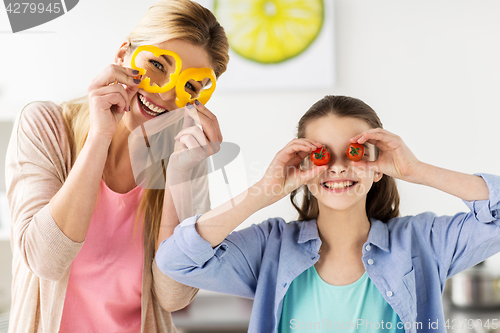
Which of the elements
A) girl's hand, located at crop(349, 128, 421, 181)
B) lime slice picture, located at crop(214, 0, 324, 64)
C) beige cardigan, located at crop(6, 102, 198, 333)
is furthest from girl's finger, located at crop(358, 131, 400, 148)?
beige cardigan, located at crop(6, 102, 198, 333)

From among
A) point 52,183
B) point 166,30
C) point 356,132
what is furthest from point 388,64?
point 52,183

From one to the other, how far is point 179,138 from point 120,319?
1.00 feet

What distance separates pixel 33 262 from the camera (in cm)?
51

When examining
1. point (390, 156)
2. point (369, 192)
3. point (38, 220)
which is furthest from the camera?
point (369, 192)

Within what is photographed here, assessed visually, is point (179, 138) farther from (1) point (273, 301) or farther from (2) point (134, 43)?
(1) point (273, 301)

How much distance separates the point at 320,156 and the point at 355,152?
0.16 feet

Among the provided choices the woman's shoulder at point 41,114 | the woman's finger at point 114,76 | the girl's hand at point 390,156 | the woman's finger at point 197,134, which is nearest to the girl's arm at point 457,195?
the girl's hand at point 390,156

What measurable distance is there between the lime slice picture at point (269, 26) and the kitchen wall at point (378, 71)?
0.06 m

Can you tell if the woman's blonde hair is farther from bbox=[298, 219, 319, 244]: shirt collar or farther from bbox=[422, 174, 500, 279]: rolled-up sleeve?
bbox=[422, 174, 500, 279]: rolled-up sleeve

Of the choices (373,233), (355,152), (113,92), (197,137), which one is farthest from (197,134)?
(373,233)

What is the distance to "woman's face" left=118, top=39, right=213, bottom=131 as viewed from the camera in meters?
0.54

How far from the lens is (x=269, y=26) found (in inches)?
29.8

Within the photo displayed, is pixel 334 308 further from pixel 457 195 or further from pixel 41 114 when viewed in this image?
pixel 41 114

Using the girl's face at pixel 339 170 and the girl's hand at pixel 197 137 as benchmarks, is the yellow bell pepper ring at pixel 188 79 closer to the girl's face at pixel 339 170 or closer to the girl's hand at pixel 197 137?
the girl's hand at pixel 197 137
